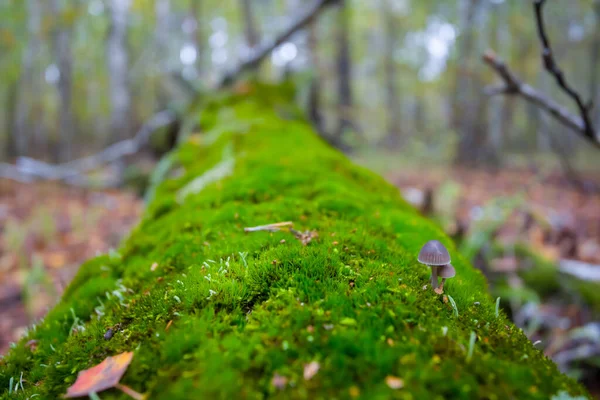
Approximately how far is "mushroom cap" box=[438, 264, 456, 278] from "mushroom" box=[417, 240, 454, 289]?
4 cm

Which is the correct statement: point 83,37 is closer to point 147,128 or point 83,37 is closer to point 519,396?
point 147,128

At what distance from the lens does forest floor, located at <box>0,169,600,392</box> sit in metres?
5.22

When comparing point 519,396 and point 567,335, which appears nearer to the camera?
point 519,396

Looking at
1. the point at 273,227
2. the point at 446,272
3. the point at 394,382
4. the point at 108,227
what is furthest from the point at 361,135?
the point at 394,382

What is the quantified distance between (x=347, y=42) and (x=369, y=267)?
14973 millimetres

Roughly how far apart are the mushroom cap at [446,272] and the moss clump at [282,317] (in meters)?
0.06

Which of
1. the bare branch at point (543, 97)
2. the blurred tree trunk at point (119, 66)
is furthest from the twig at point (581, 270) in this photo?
the blurred tree trunk at point (119, 66)

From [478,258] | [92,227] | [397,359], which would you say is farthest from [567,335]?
[92,227]

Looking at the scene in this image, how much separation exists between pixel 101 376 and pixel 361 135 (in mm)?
10554

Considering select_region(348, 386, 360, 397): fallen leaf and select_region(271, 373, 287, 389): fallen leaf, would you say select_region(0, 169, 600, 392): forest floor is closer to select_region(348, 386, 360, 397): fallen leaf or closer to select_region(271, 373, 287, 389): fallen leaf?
select_region(271, 373, 287, 389): fallen leaf

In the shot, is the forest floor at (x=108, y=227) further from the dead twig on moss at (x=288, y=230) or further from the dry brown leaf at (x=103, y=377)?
the dead twig on moss at (x=288, y=230)

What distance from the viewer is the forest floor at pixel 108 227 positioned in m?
5.22

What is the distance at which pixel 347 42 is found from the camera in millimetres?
15031

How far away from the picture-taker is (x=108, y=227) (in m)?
7.86
